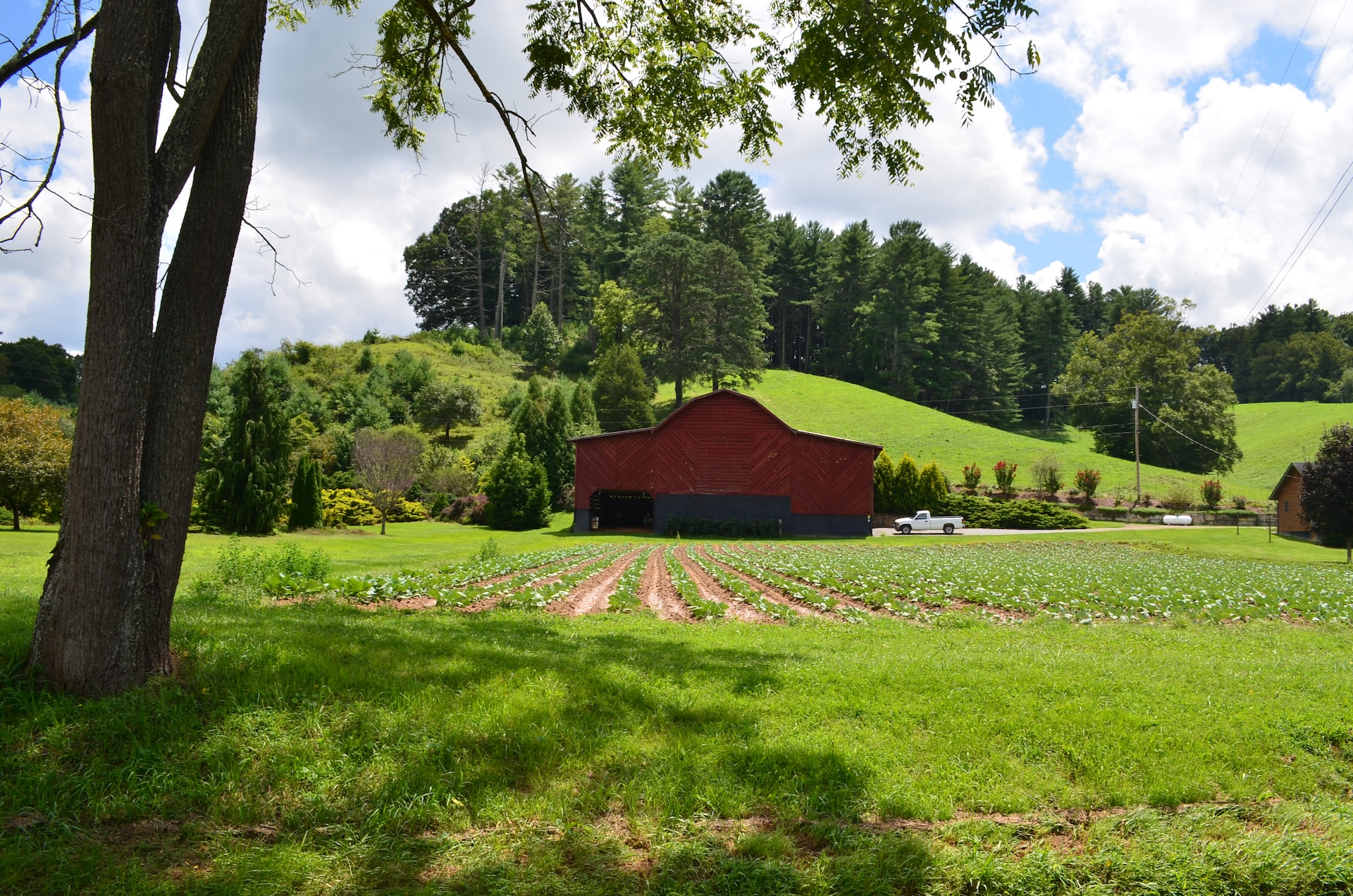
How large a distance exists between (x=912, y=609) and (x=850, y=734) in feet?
24.9

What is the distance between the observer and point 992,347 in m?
87.4

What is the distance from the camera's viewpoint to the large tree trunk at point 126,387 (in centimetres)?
478

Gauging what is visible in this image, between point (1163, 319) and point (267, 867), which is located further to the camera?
point (1163, 319)

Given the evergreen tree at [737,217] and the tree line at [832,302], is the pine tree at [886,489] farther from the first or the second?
the evergreen tree at [737,217]

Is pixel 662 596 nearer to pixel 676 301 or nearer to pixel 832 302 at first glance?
pixel 676 301

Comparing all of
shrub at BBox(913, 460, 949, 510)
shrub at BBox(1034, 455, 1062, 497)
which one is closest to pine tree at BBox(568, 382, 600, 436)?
shrub at BBox(913, 460, 949, 510)

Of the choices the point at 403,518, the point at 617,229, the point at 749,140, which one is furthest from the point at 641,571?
the point at 617,229

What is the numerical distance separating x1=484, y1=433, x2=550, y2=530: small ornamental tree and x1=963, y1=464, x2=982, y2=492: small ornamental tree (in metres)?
31.2

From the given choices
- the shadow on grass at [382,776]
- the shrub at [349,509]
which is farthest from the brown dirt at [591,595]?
the shrub at [349,509]

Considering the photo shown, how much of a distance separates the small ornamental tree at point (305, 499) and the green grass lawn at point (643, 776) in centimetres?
2862

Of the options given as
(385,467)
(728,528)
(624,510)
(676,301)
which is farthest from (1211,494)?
(385,467)

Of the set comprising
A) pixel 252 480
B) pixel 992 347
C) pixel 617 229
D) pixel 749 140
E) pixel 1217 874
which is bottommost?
pixel 1217 874

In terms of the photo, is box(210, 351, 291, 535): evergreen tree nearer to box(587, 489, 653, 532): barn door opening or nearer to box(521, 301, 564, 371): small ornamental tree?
box(587, 489, 653, 532): barn door opening

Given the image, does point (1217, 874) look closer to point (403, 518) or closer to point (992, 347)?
point (403, 518)
